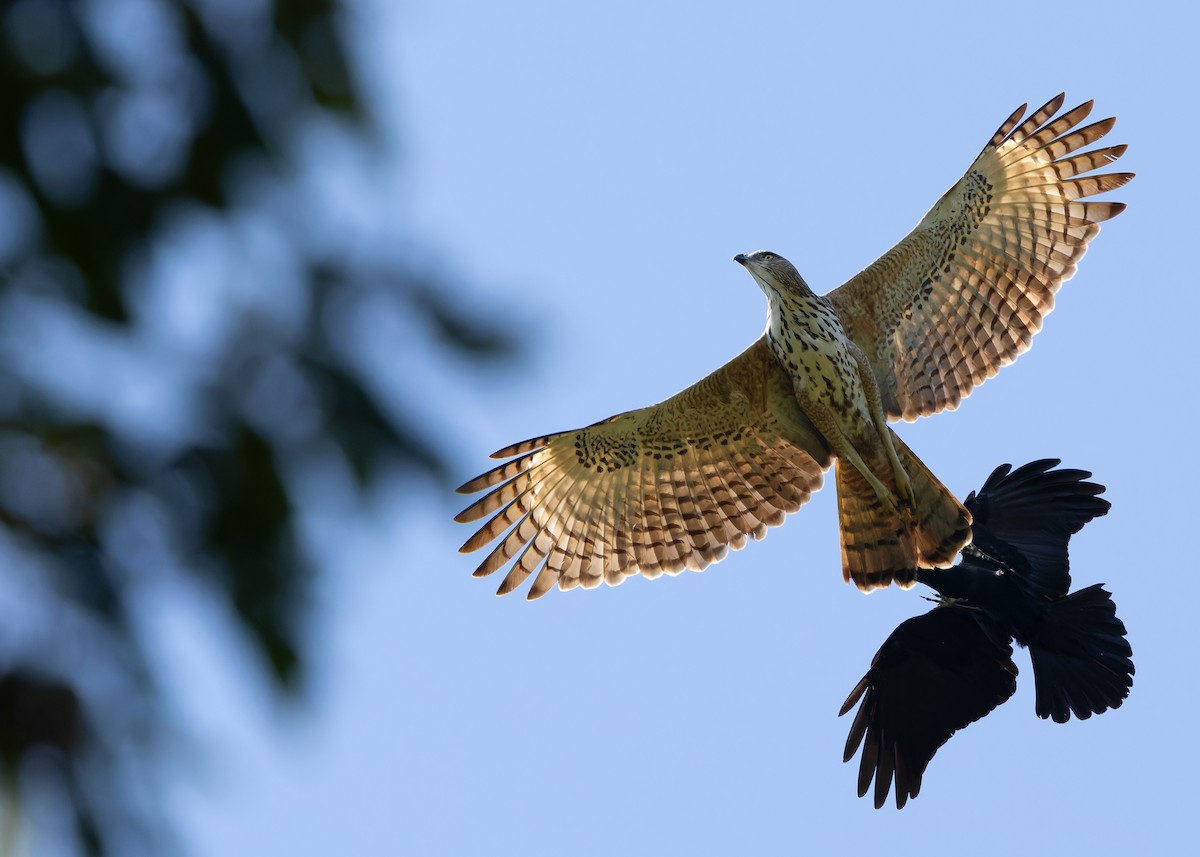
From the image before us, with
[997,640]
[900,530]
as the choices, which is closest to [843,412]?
[900,530]

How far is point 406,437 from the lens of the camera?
258cm

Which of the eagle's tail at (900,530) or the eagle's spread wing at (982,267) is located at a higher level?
the eagle's spread wing at (982,267)

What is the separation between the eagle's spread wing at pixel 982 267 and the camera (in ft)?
30.1

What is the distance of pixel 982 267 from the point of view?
9.40 m

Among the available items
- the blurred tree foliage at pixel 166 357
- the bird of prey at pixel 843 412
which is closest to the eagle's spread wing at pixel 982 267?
the bird of prey at pixel 843 412

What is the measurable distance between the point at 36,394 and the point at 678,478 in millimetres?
7422

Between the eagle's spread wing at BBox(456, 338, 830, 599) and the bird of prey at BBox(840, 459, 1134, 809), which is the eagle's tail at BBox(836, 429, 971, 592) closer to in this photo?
the bird of prey at BBox(840, 459, 1134, 809)

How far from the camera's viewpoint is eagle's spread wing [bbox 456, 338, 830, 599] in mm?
9156

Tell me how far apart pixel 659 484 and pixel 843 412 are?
128cm

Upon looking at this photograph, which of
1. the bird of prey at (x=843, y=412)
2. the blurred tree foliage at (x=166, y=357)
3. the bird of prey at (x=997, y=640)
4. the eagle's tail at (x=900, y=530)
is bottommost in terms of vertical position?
the blurred tree foliage at (x=166, y=357)

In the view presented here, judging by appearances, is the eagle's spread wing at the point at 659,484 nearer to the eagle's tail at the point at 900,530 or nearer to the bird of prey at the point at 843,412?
the bird of prey at the point at 843,412

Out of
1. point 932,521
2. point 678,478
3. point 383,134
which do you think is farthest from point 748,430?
A: point 383,134

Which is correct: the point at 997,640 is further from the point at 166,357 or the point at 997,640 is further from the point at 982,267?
the point at 166,357

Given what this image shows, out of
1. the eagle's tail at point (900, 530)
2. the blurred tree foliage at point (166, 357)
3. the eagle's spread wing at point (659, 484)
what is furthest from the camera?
the eagle's spread wing at point (659, 484)
